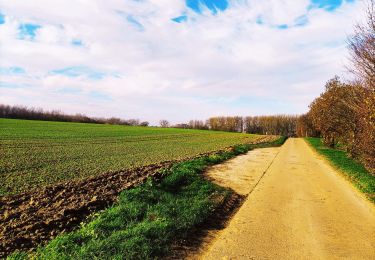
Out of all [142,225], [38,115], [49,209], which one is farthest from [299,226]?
[38,115]

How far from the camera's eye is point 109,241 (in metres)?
6.48

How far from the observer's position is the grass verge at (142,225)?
6.12 metres

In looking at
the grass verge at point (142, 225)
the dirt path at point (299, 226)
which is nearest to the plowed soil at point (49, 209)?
the grass verge at point (142, 225)

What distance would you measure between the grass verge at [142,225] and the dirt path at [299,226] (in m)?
0.94

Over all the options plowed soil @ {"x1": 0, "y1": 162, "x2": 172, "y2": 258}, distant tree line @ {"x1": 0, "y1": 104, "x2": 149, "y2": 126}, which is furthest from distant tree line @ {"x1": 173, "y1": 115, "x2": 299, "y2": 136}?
plowed soil @ {"x1": 0, "y1": 162, "x2": 172, "y2": 258}

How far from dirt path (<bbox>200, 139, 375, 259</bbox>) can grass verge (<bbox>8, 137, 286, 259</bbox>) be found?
0.94 metres

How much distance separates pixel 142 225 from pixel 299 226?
3.92m

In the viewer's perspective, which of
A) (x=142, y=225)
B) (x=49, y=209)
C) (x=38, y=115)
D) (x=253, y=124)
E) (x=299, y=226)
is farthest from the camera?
(x=253, y=124)

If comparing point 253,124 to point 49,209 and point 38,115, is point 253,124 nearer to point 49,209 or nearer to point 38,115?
point 38,115

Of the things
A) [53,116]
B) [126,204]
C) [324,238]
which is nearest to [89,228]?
[126,204]

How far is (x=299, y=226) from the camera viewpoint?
8.12 m

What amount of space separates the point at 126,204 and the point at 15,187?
19.6 feet

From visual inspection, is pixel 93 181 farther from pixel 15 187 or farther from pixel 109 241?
pixel 109 241

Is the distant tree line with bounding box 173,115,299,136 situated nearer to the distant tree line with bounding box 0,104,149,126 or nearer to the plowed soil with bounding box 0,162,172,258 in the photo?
the distant tree line with bounding box 0,104,149,126
